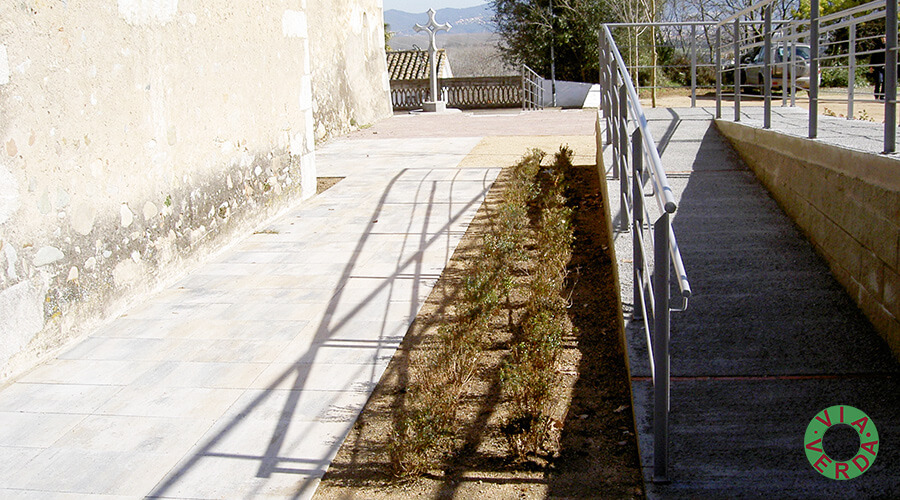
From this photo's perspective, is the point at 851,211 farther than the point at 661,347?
Yes

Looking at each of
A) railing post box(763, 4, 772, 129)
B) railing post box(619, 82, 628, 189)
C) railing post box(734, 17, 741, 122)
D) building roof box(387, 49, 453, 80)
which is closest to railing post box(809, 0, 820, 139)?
railing post box(763, 4, 772, 129)

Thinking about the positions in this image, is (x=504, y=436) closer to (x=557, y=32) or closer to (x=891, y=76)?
(x=891, y=76)

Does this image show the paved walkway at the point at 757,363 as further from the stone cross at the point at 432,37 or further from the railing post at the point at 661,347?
the stone cross at the point at 432,37

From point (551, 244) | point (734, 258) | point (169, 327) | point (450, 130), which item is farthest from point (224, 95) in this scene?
point (450, 130)

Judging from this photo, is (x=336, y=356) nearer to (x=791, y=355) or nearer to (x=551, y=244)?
(x=551, y=244)

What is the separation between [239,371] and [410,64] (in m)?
28.2

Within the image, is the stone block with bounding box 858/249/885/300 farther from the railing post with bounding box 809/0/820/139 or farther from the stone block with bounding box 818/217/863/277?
the railing post with bounding box 809/0/820/139

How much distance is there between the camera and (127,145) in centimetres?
602

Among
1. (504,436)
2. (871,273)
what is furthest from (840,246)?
(504,436)

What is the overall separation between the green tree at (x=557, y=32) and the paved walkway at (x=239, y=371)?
2167 centimetres

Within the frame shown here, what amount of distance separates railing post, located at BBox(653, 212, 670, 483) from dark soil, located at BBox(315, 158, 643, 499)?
0.17m

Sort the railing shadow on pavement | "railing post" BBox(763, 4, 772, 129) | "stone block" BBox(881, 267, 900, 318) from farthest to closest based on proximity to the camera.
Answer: "railing post" BBox(763, 4, 772, 129), "stone block" BBox(881, 267, 900, 318), the railing shadow on pavement

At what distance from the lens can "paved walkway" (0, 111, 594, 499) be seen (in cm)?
367

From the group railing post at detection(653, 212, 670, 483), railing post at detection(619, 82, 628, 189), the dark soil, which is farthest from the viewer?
railing post at detection(619, 82, 628, 189)
